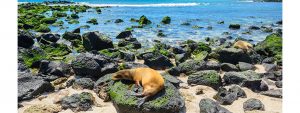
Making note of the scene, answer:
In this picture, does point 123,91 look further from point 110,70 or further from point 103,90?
point 110,70

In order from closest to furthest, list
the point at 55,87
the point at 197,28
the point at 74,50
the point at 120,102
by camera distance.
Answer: the point at 120,102, the point at 55,87, the point at 74,50, the point at 197,28

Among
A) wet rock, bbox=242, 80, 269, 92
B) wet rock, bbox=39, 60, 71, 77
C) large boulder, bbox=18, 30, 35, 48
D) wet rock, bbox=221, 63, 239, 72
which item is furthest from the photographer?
large boulder, bbox=18, 30, 35, 48

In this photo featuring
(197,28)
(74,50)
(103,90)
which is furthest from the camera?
(197,28)

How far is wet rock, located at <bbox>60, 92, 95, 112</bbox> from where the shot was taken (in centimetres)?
694

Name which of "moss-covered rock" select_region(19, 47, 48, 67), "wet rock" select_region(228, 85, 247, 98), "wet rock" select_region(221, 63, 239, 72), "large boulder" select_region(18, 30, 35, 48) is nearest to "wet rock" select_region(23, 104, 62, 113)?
"wet rock" select_region(228, 85, 247, 98)

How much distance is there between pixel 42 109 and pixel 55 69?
2839 millimetres

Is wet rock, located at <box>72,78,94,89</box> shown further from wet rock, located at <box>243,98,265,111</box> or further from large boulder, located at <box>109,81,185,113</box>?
wet rock, located at <box>243,98,265,111</box>

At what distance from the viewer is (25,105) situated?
23.1ft

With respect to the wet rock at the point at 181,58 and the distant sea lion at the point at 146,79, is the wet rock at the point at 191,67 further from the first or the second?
the distant sea lion at the point at 146,79

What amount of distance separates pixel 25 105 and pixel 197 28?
2153cm

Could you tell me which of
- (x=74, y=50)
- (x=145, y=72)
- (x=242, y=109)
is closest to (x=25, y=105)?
(x=145, y=72)

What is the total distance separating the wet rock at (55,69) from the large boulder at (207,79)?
311 centimetres

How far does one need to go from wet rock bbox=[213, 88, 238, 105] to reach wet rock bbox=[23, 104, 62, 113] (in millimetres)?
3152

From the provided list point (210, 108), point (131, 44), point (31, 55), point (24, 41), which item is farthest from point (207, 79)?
point (24, 41)
